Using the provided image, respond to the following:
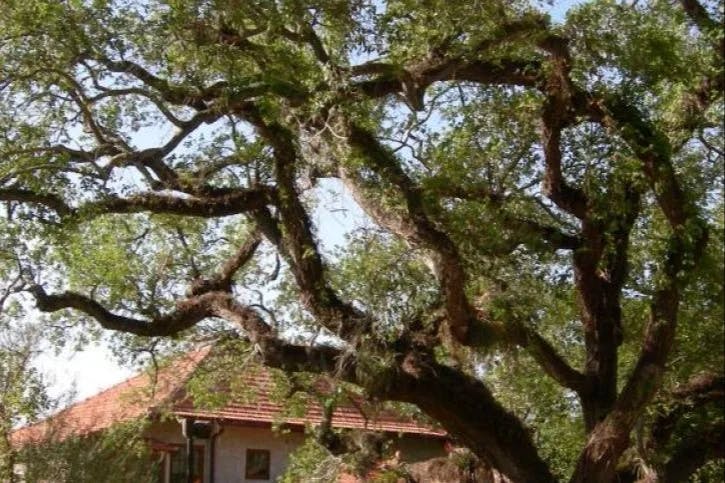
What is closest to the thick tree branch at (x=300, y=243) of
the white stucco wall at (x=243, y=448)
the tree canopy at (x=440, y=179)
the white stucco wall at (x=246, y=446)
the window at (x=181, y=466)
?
the tree canopy at (x=440, y=179)

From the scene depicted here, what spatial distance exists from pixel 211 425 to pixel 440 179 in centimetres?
666

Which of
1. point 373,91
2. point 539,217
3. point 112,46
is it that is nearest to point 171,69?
point 112,46

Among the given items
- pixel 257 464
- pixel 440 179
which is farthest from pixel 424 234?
pixel 257 464

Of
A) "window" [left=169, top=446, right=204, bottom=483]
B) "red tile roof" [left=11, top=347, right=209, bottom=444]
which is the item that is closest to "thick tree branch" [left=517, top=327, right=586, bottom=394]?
"red tile roof" [left=11, top=347, right=209, bottom=444]

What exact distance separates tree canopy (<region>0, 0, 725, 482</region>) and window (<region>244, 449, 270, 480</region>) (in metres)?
11.4

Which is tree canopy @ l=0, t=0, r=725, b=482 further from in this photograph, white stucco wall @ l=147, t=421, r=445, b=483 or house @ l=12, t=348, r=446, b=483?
white stucco wall @ l=147, t=421, r=445, b=483

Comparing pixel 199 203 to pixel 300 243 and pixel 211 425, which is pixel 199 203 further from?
pixel 211 425

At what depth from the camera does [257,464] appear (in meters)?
25.4

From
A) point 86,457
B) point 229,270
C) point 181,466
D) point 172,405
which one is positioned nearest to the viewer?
point 229,270

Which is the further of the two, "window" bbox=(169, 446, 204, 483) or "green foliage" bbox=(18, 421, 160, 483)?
"window" bbox=(169, 446, 204, 483)

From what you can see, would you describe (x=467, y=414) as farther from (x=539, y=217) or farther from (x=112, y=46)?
(x=112, y=46)

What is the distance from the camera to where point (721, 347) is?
9.54 m

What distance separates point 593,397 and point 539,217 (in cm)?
216

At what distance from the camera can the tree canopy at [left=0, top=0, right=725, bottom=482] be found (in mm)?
12297
